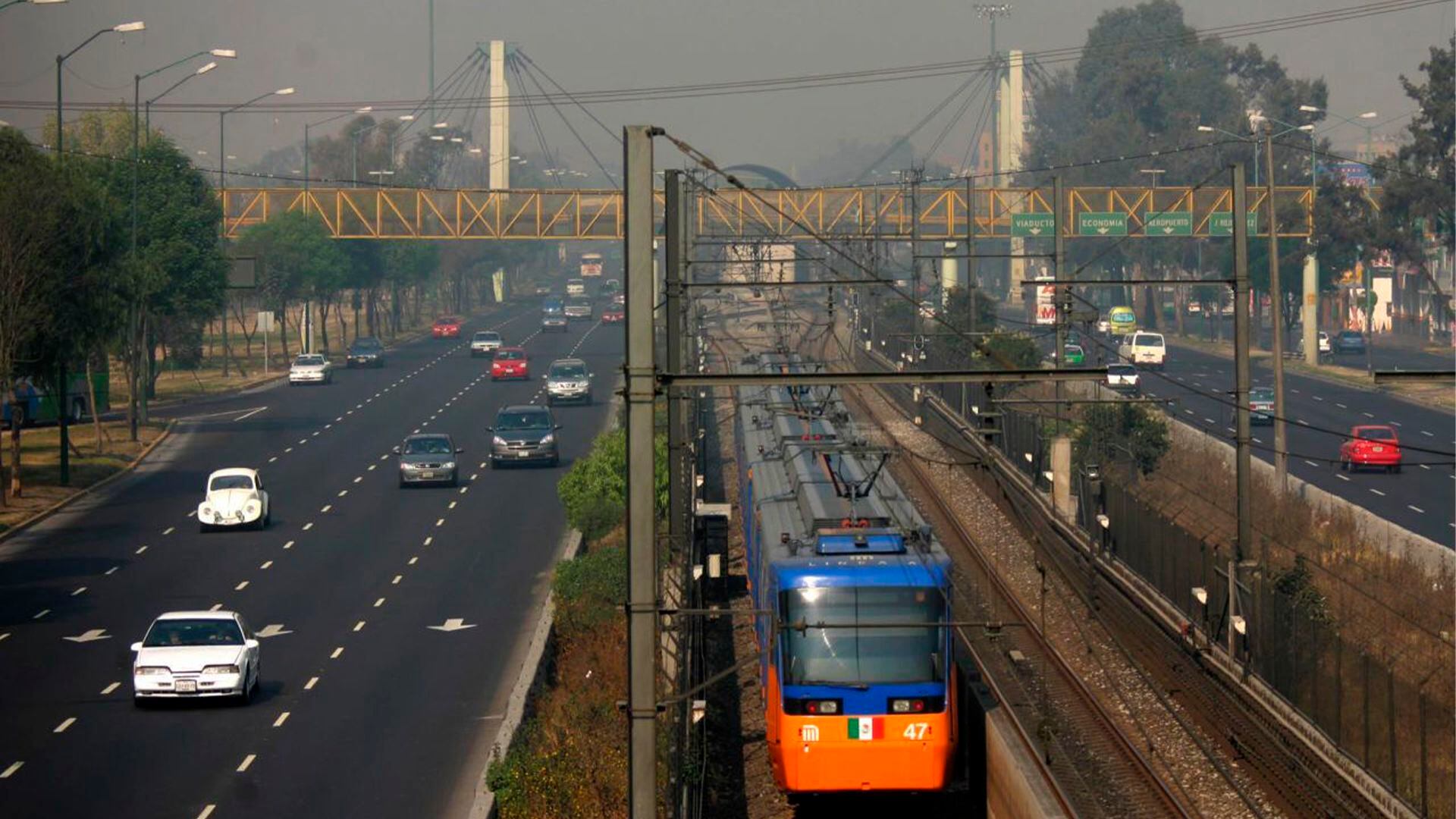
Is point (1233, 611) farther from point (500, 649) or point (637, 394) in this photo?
point (637, 394)

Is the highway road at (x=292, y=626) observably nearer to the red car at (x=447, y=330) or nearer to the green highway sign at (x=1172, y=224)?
the green highway sign at (x=1172, y=224)

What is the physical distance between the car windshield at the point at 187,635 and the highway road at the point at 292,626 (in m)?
0.97

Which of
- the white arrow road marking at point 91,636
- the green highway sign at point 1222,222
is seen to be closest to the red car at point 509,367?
the green highway sign at point 1222,222

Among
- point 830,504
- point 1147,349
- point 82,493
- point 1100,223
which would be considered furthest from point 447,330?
point 830,504

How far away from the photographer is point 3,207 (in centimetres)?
4669

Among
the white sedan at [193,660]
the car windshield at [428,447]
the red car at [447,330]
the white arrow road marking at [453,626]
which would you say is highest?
the red car at [447,330]

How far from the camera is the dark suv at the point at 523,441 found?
54062 millimetres

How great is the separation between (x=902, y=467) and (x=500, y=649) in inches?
818

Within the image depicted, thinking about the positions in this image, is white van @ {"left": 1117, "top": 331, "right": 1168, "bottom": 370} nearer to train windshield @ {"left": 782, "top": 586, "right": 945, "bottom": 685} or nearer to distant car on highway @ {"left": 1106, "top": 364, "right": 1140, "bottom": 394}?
distant car on highway @ {"left": 1106, "top": 364, "right": 1140, "bottom": 394}

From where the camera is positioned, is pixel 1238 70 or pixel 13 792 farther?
pixel 1238 70

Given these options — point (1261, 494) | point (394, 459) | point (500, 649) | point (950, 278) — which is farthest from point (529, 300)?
point (500, 649)

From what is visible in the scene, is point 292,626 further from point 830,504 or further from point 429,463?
point 429,463

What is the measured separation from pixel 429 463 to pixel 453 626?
18.0 m

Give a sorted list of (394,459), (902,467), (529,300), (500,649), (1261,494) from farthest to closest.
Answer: (529,300)
(394,459)
(902,467)
(1261,494)
(500,649)
